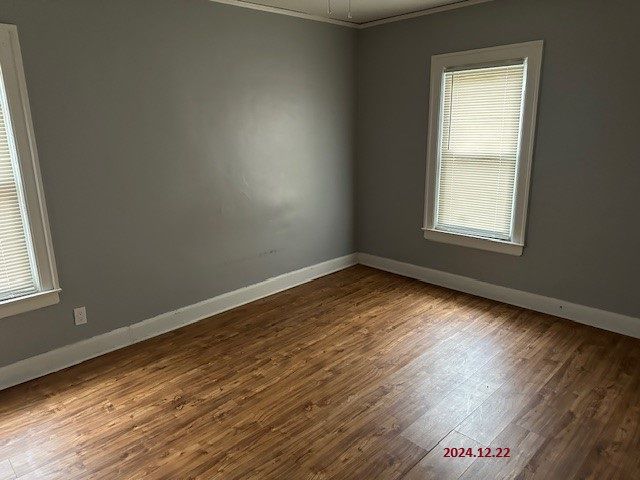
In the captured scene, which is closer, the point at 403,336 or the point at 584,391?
the point at 584,391

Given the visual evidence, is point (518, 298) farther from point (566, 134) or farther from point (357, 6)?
point (357, 6)

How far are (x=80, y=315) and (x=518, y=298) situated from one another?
3.45 m

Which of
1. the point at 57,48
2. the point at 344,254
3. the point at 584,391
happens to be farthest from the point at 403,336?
the point at 57,48

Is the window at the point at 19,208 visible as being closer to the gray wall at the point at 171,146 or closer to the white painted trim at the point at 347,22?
the gray wall at the point at 171,146

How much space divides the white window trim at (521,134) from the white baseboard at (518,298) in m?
0.36

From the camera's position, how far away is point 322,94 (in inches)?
174

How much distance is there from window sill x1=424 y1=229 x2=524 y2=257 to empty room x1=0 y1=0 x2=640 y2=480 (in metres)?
0.03

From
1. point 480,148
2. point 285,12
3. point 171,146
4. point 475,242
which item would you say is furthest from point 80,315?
point 480,148

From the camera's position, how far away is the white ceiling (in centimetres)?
366

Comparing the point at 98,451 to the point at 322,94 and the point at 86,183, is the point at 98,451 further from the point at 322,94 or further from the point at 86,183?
the point at 322,94

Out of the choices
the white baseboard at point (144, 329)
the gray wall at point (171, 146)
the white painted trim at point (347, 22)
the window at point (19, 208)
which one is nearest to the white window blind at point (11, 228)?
the window at point (19, 208)

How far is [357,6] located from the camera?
3820 millimetres

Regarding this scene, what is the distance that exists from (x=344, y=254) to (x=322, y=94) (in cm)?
172

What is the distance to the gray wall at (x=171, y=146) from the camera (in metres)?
2.82
